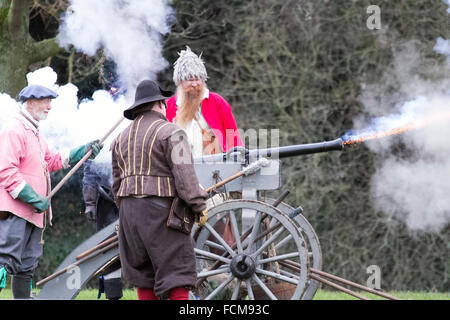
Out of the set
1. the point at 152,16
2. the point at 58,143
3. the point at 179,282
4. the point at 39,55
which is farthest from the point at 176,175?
the point at 39,55

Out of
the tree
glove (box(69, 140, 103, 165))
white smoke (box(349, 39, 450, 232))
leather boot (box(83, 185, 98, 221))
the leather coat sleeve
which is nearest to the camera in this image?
the leather coat sleeve

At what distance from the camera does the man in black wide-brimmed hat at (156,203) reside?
402cm

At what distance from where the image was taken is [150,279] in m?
4.13

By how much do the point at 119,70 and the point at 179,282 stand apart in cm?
257

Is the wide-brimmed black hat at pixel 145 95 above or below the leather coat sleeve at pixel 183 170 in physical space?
above

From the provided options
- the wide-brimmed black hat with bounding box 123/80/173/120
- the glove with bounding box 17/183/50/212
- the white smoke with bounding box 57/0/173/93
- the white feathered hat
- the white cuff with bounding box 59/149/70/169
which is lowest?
the glove with bounding box 17/183/50/212

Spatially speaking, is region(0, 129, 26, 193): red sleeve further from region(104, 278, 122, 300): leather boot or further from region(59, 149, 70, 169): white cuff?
region(104, 278, 122, 300): leather boot

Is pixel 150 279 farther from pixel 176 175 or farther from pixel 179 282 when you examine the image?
pixel 176 175

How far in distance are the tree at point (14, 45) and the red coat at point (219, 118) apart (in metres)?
2.41

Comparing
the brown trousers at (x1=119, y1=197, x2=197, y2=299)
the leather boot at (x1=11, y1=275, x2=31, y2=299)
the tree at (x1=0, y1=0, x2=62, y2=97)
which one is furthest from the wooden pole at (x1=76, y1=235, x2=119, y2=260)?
the tree at (x1=0, y1=0, x2=62, y2=97)

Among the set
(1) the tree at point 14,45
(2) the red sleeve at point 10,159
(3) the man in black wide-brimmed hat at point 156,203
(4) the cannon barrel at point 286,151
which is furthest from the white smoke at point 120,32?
(3) the man in black wide-brimmed hat at point 156,203

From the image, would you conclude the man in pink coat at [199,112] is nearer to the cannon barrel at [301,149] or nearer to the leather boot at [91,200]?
the cannon barrel at [301,149]

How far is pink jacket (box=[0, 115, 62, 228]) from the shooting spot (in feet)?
15.6

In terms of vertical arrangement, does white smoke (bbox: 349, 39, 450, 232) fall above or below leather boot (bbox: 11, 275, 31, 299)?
above
